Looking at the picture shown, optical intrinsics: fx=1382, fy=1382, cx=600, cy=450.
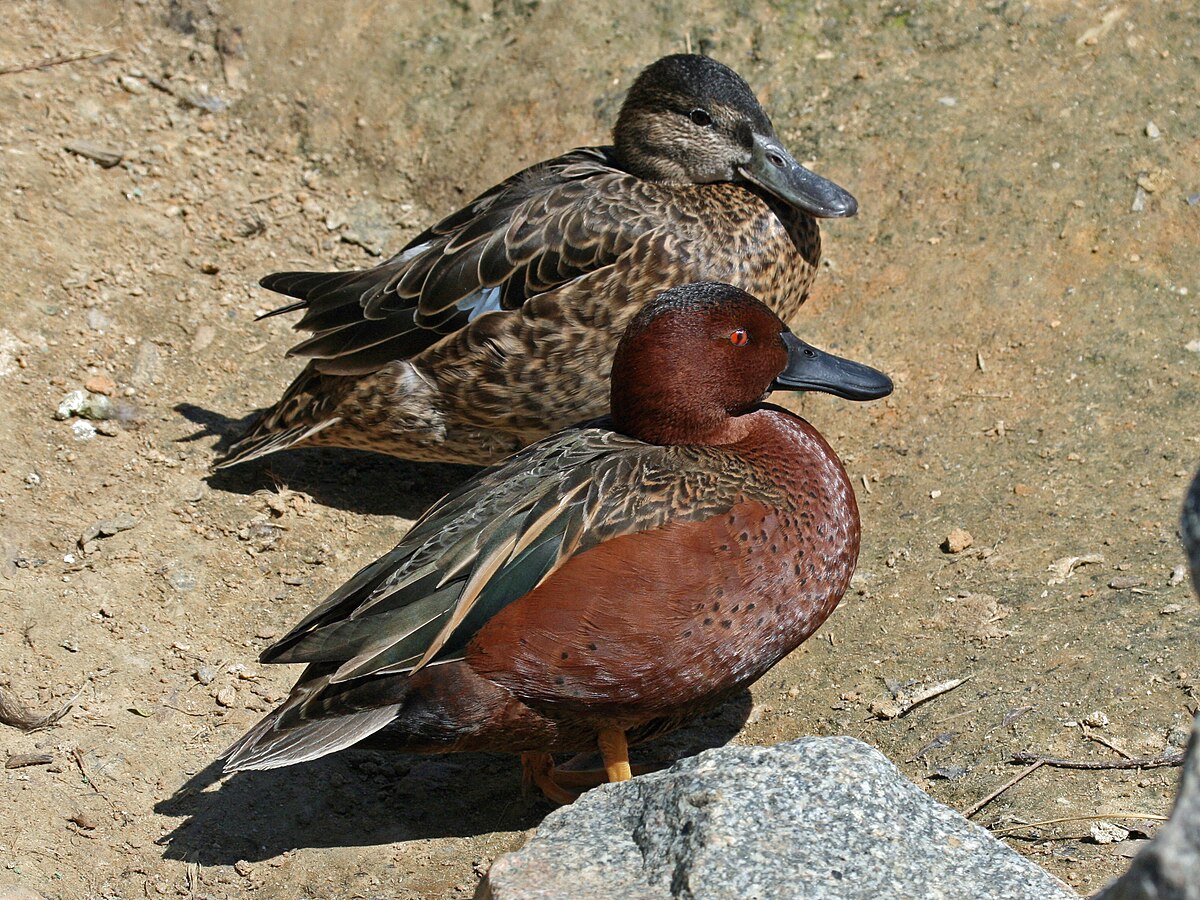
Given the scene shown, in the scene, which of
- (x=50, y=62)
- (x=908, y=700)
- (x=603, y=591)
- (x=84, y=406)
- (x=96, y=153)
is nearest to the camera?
(x=603, y=591)

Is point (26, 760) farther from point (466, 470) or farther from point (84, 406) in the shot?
point (466, 470)

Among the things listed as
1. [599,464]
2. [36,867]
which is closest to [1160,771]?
[599,464]

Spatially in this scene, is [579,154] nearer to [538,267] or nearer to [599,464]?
[538,267]

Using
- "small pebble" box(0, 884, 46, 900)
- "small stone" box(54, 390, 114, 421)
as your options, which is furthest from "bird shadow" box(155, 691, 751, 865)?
"small stone" box(54, 390, 114, 421)

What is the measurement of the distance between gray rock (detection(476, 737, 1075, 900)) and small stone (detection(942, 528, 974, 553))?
1694mm

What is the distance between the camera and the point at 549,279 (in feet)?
15.9

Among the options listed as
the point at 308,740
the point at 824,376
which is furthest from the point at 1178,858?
the point at 824,376

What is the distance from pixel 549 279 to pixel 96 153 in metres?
2.87

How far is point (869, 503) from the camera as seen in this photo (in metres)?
4.97

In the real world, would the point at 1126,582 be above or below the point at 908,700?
above

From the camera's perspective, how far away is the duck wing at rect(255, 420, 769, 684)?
11.6ft

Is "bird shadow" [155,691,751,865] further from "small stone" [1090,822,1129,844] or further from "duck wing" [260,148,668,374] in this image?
"duck wing" [260,148,668,374]

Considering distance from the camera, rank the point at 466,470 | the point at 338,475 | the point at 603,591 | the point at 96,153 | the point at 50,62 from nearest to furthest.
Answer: the point at 603,591 < the point at 338,475 < the point at 466,470 < the point at 96,153 < the point at 50,62

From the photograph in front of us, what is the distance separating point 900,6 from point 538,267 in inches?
108
